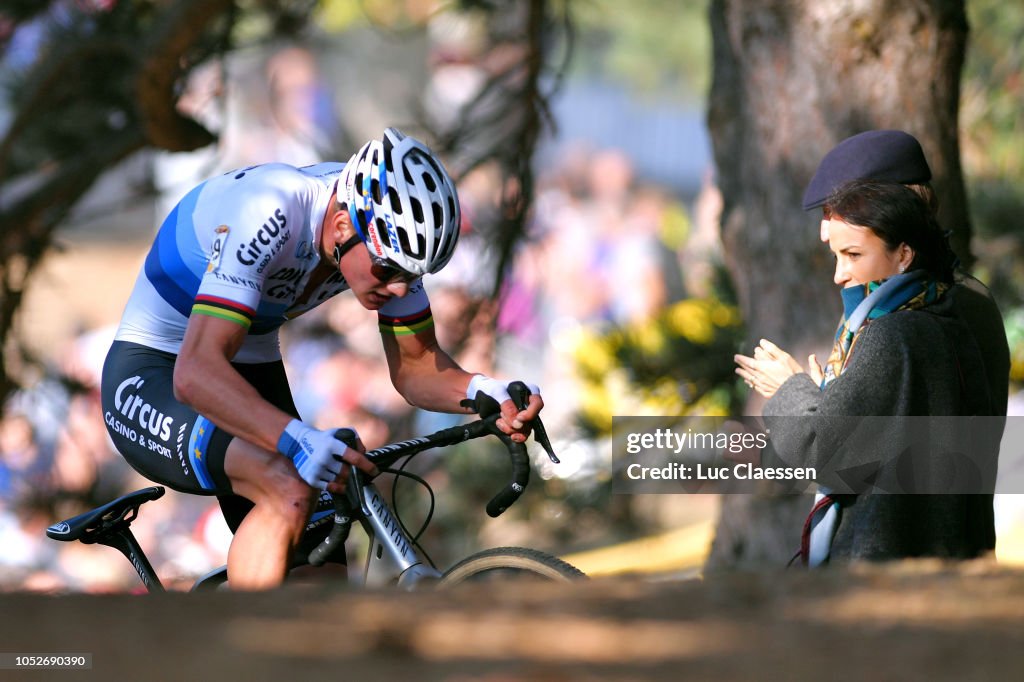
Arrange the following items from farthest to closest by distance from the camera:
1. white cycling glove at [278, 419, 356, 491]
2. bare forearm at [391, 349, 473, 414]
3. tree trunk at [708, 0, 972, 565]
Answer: tree trunk at [708, 0, 972, 565]
bare forearm at [391, 349, 473, 414]
white cycling glove at [278, 419, 356, 491]

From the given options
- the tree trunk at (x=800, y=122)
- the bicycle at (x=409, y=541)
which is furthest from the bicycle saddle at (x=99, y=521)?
the tree trunk at (x=800, y=122)

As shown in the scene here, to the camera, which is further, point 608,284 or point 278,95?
point 608,284

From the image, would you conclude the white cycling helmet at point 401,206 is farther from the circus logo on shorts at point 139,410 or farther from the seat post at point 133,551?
the seat post at point 133,551

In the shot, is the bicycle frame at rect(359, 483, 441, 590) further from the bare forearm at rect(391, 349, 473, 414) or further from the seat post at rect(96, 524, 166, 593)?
the seat post at rect(96, 524, 166, 593)

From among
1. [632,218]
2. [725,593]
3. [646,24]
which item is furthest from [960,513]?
[646,24]

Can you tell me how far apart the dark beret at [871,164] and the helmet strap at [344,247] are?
1.31 meters

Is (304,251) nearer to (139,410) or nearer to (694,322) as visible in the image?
(139,410)

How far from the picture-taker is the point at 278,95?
23.4 feet

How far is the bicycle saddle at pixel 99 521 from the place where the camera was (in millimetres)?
3699

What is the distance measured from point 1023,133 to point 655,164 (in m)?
22.5

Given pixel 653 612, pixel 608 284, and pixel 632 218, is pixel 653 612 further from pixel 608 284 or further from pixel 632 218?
pixel 632 218

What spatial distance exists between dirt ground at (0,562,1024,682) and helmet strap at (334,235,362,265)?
1170 millimetres

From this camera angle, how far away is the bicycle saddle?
3699 millimetres

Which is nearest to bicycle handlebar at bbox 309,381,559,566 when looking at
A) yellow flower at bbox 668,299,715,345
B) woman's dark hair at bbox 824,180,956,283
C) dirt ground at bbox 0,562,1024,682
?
dirt ground at bbox 0,562,1024,682
